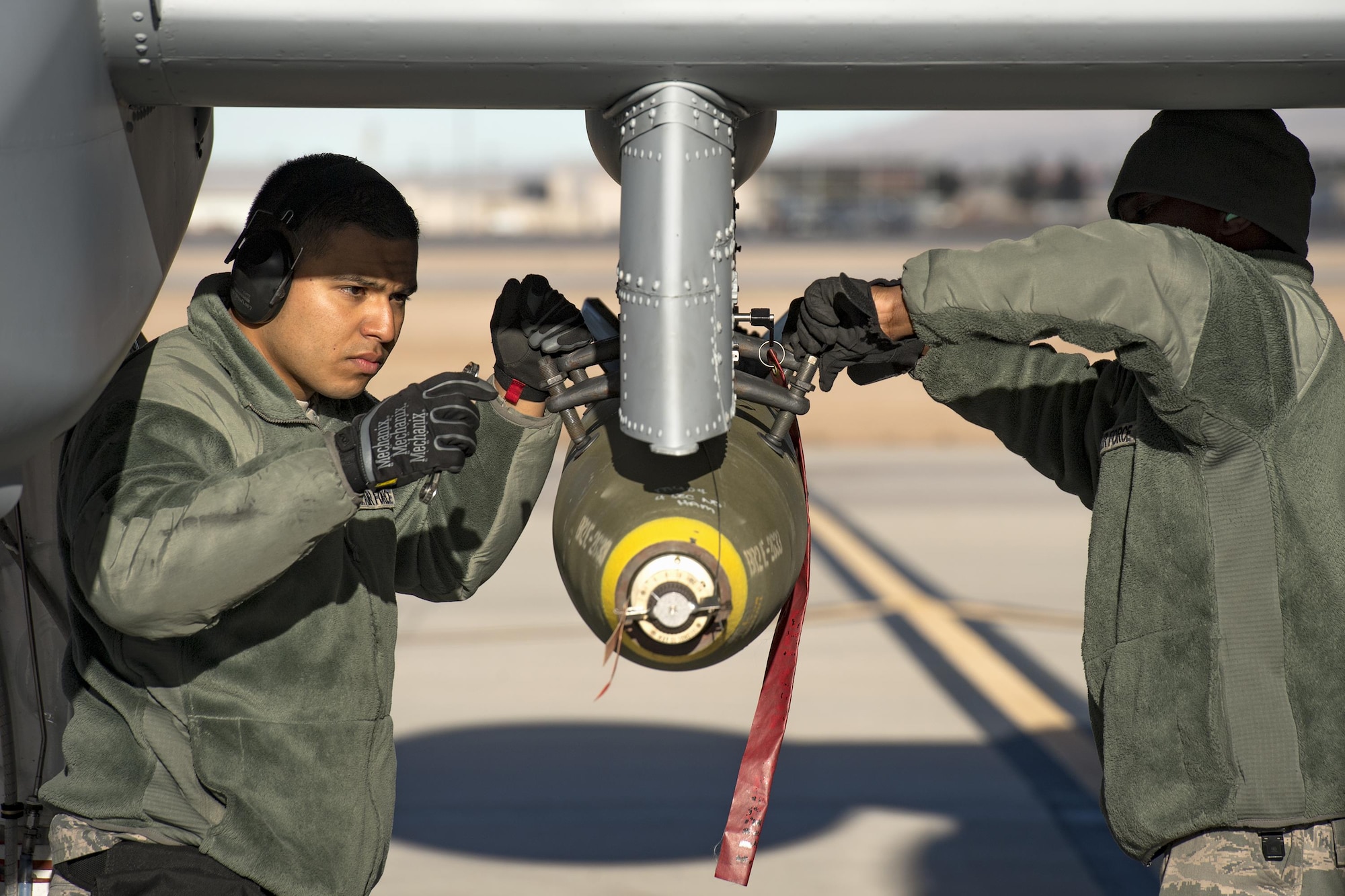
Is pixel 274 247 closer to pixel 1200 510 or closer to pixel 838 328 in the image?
pixel 838 328

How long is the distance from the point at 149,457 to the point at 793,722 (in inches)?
198

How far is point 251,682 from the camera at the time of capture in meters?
2.85

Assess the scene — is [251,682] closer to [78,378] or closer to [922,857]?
[78,378]

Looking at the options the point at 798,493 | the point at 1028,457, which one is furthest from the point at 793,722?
the point at 798,493

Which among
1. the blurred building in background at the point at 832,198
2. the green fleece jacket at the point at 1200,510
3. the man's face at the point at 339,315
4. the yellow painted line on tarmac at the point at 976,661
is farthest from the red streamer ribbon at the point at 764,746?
the blurred building in background at the point at 832,198

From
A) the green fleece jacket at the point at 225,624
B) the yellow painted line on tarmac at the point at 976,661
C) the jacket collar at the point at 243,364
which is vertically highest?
Result: the jacket collar at the point at 243,364

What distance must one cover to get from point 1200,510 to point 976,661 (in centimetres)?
540

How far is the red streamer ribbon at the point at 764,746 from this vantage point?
310 cm

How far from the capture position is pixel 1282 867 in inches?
116

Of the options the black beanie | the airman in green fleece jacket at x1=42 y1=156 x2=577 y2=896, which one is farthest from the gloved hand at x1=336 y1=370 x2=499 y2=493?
the black beanie

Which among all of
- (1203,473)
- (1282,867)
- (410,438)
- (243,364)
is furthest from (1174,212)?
(243,364)

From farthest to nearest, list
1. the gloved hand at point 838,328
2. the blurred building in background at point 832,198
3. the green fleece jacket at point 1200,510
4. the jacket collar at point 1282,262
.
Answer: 1. the blurred building in background at point 832,198
2. the jacket collar at point 1282,262
3. the gloved hand at point 838,328
4. the green fleece jacket at point 1200,510

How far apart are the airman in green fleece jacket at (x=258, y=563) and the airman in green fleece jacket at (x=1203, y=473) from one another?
3.24 feet

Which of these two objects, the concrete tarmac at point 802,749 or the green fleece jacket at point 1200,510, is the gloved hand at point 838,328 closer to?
the green fleece jacket at point 1200,510
